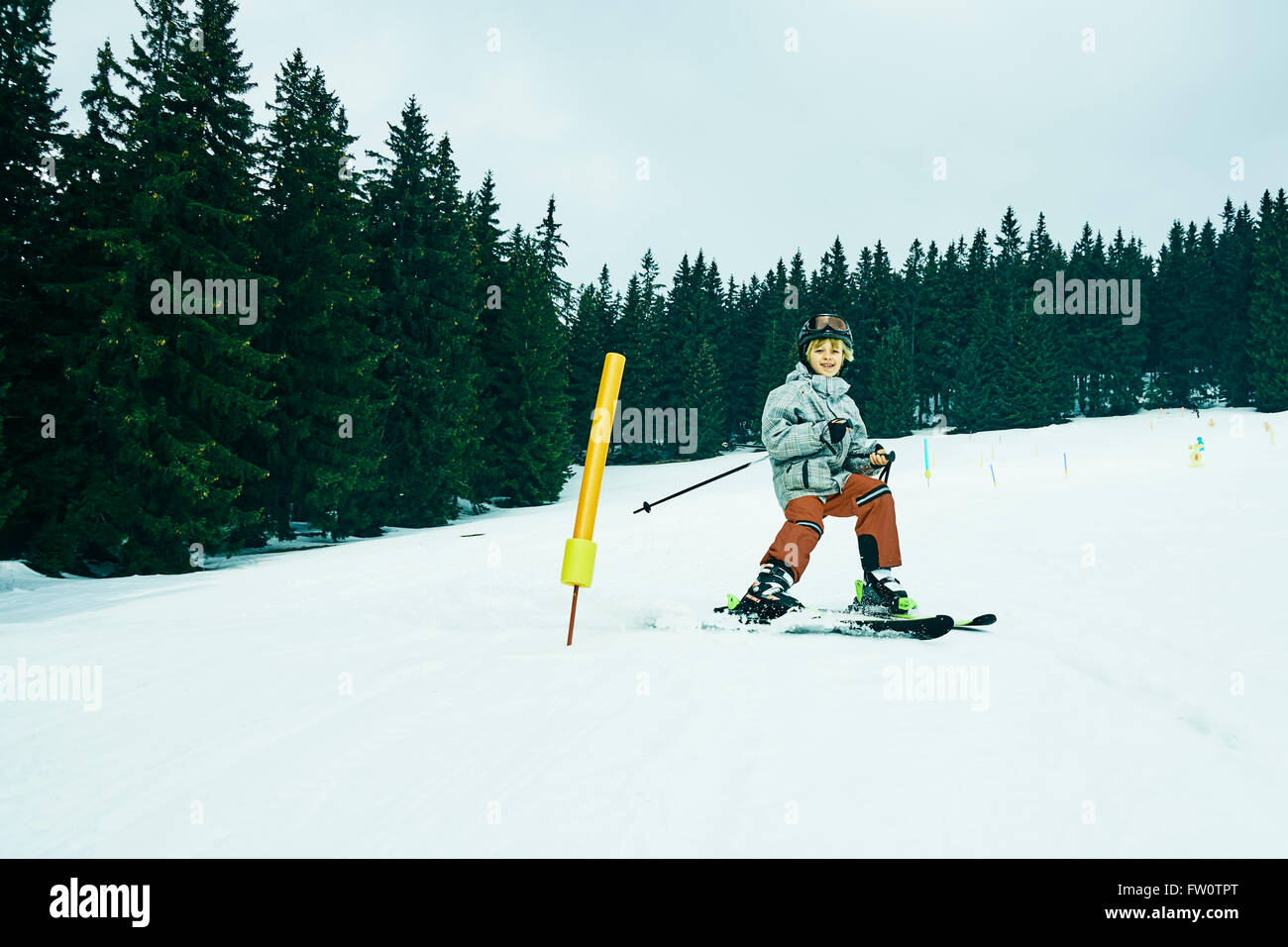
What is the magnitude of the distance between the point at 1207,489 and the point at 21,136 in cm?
2394

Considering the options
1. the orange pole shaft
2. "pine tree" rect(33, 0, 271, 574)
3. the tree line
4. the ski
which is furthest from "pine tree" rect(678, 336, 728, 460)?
the orange pole shaft

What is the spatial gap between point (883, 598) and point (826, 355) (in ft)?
6.63

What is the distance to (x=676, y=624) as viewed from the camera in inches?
200

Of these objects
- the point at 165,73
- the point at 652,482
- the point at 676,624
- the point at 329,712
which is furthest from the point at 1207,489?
the point at 652,482

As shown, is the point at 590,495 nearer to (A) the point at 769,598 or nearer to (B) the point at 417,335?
(A) the point at 769,598

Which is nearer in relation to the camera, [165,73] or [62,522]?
[62,522]

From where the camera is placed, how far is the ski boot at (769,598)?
16.2ft

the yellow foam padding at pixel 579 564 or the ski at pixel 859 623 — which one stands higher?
the yellow foam padding at pixel 579 564

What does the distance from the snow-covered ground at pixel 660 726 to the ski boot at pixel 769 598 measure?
0.37m

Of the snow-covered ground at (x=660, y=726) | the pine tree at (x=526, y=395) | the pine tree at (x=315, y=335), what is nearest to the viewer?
the snow-covered ground at (x=660, y=726)

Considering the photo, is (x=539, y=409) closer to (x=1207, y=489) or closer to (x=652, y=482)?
(x=652, y=482)

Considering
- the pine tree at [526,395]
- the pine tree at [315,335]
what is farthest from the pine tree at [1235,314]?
the pine tree at [315,335]

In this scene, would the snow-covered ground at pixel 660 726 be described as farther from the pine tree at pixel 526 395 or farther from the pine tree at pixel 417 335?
the pine tree at pixel 526 395

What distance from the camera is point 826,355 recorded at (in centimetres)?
556
